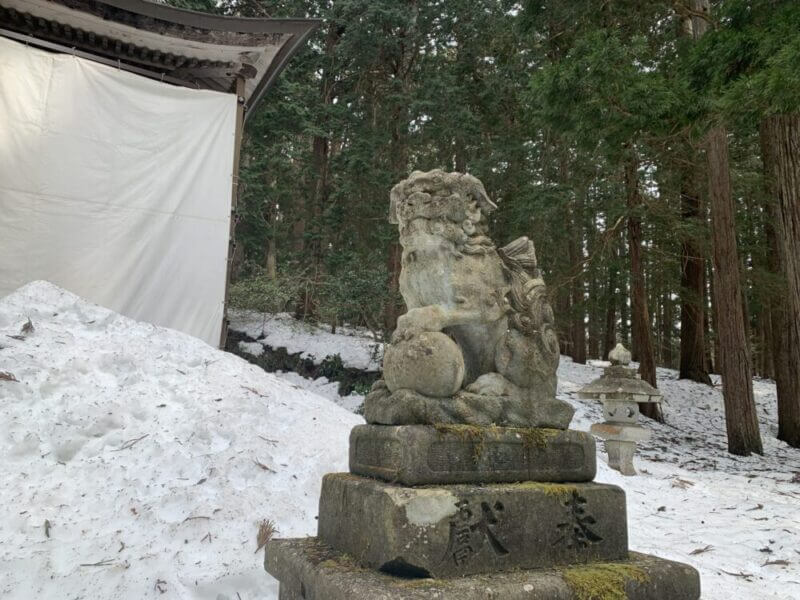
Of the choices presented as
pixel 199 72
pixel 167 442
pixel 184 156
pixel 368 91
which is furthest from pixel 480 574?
pixel 368 91

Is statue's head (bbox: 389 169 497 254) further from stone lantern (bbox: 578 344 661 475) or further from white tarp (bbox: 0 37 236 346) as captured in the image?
white tarp (bbox: 0 37 236 346)

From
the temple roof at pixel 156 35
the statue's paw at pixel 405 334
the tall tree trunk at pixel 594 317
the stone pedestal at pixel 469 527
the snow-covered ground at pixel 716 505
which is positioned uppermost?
the temple roof at pixel 156 35

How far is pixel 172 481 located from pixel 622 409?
18.7 ft

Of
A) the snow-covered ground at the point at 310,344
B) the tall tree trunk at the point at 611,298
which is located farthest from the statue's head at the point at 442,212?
the tall tree trunk at the point at 611,298

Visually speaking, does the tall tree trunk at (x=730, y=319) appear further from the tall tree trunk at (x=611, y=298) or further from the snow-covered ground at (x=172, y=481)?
the tall tree trunk at (x=611, y=298)

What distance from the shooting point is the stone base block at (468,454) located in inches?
98.2

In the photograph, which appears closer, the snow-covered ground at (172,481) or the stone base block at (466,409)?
the stone base block at (466,409)

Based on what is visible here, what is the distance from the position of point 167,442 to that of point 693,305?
39.8ft

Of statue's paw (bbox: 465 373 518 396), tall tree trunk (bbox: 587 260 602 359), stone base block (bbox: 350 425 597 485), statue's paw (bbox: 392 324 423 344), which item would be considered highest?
tall tree trunk (bbox: 587 260 602 359)

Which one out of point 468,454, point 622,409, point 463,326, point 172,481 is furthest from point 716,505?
point 172,481

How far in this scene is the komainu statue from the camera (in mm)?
2738

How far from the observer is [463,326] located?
3.03 m

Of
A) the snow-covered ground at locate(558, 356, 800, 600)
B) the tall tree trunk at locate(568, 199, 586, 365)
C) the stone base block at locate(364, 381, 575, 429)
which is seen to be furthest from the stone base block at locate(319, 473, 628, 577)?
the tall tree trunk at locate(568, 199, 586, 365)

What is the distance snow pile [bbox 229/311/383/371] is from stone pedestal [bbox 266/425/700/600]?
27.4ft
